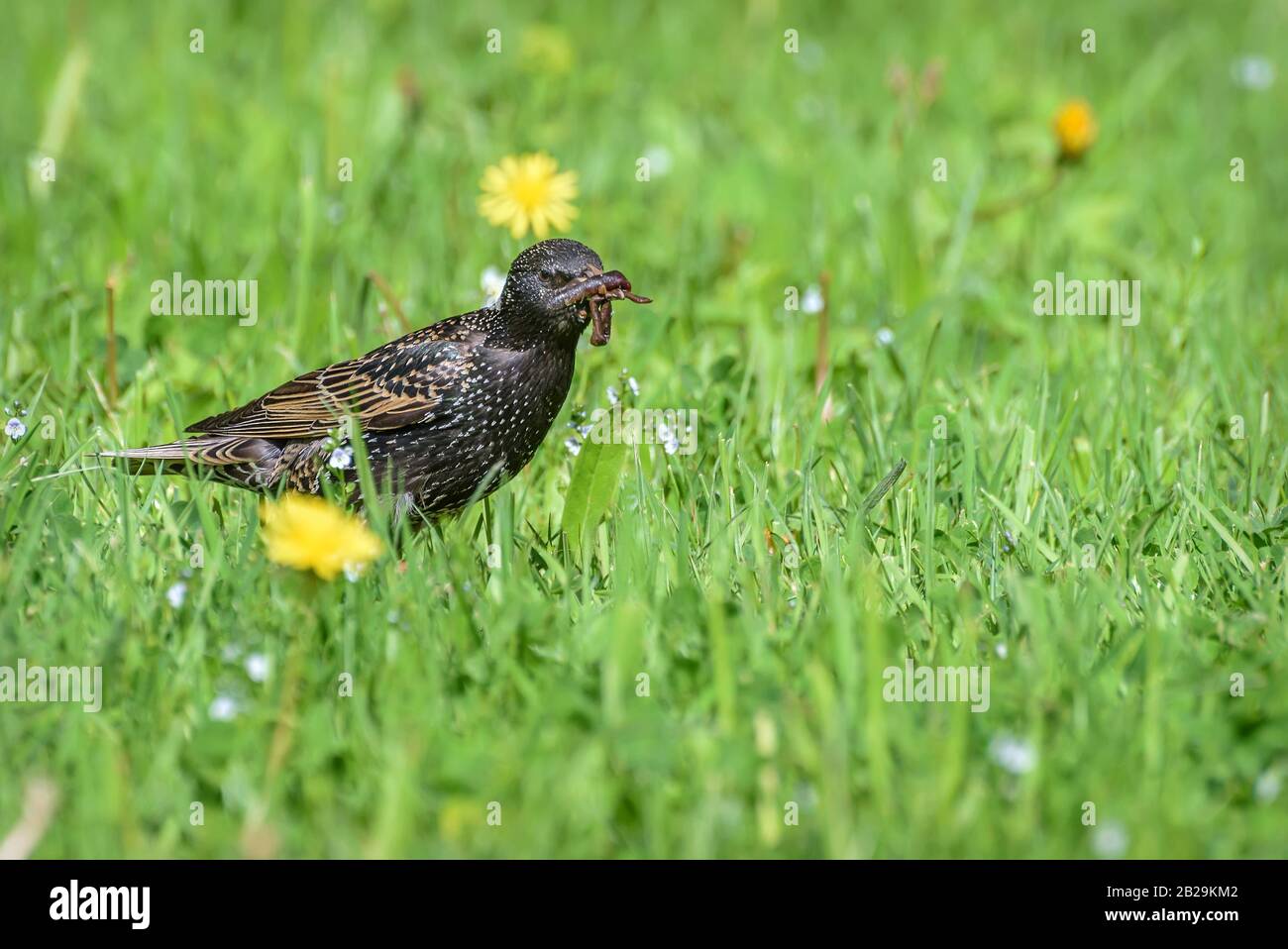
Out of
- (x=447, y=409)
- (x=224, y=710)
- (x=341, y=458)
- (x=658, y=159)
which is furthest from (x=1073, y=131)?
(x=224, y=710)

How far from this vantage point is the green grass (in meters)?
3.14

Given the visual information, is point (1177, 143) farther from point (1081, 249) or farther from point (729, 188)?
point (729, 188)

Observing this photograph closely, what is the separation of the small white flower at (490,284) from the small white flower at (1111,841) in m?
2.95

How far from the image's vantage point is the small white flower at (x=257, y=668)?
3378 millimetres

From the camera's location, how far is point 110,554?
3898mm

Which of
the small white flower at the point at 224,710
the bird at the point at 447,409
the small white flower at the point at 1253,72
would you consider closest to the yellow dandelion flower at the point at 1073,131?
the small white flower at the point at 1253,72

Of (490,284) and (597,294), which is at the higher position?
(490,284)

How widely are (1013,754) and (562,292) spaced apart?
66.8 inches

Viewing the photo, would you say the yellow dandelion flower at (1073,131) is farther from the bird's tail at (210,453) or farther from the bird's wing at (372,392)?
the bird's tail at (210,453)

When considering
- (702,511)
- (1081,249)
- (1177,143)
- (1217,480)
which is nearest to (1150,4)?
(1177,143)

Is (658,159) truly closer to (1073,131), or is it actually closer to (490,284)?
(1073,131)

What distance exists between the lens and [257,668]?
3375 millimetres

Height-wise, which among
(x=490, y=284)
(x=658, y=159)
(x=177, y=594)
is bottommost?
(x=177, y=594)
